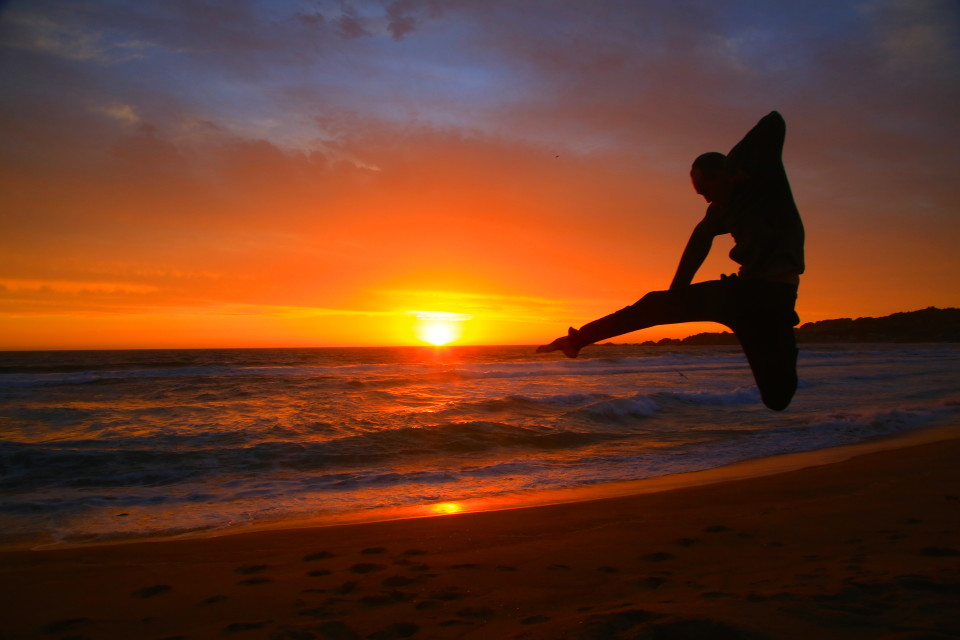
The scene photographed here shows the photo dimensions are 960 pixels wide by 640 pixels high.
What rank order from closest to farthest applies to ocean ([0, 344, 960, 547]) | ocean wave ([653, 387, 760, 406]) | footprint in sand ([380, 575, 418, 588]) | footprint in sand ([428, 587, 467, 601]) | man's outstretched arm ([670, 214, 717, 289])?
man's outstretched arm ([670, 214, 717, 289])
footprint in sand ([428, 587, 467, 601])
footprint in sand ([380, 575, 418, 588])
ocean ([0, 344, 960, 547])
ocean wave ([653, 387, 760, 406])

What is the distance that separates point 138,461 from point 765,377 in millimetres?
11568

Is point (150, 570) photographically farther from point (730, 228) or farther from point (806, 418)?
point (806, 418)

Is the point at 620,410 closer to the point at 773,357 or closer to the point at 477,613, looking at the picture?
the point at 477,613

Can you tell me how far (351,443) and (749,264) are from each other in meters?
11.3

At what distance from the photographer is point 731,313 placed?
295 cm

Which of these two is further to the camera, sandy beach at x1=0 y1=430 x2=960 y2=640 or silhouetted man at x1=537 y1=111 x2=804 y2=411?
sandy beach at x1=0 y1=430 x2=960 y2=640

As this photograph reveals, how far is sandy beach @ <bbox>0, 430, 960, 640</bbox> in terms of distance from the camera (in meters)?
4.26

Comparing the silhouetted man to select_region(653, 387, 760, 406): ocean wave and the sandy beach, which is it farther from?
select_region(653, 387, 760, 406): ocean wave

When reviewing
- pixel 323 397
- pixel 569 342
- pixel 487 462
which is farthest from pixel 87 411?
pixel 569 342

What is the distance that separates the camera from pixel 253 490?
9797 millimetres

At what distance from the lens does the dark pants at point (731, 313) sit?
2865mm

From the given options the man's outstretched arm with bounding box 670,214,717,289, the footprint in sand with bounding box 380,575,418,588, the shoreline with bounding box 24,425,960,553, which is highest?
the man's outstretched arm with bounding box 670,214,717,289

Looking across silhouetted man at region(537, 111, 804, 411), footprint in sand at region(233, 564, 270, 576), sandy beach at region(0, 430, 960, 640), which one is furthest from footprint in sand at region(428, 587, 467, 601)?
silhouetted man at region(537, 111, 804, 411)

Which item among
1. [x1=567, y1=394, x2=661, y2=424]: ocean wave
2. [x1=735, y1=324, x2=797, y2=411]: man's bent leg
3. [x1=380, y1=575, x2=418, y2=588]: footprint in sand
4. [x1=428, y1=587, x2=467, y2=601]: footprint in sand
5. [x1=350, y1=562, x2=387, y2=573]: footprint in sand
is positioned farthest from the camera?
[x1=567, y1=394, x2=661, y2=424]: ocean wave
